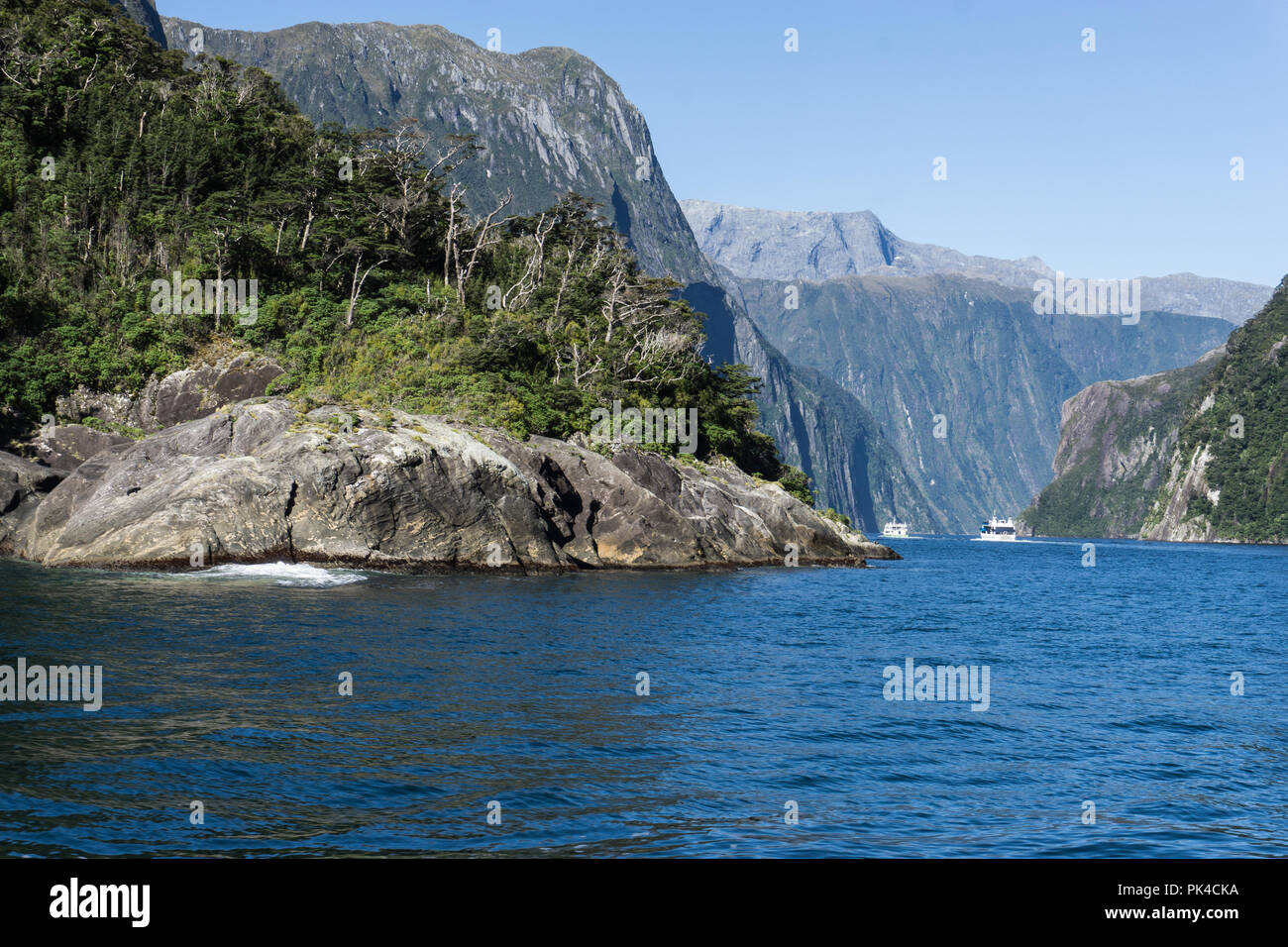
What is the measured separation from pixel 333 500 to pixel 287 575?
5896 millimetres

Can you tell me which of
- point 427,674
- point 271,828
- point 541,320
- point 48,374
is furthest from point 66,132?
point 271,828

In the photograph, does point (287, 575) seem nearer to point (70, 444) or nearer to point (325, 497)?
point (325, 497)

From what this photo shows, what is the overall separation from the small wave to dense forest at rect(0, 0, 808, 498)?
1271 cm

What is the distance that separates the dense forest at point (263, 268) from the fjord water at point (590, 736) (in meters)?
25.4

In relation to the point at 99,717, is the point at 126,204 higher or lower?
higher

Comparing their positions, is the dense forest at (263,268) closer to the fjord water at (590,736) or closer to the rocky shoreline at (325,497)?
the rocky shoreline at (325,497)

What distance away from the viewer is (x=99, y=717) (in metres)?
16.3

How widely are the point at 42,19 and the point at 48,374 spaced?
1375 inches

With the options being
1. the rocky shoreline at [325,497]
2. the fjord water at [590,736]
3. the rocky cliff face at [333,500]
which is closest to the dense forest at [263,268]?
the rocky shoreline at [325,497]

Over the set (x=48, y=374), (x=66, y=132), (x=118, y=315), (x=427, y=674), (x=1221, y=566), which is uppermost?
(x=66, y=132)

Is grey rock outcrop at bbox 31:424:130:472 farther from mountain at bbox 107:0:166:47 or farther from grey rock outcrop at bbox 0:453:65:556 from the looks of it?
mountain at bbox 107:0:166:47

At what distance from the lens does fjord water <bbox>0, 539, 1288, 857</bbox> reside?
12031 millimetres
